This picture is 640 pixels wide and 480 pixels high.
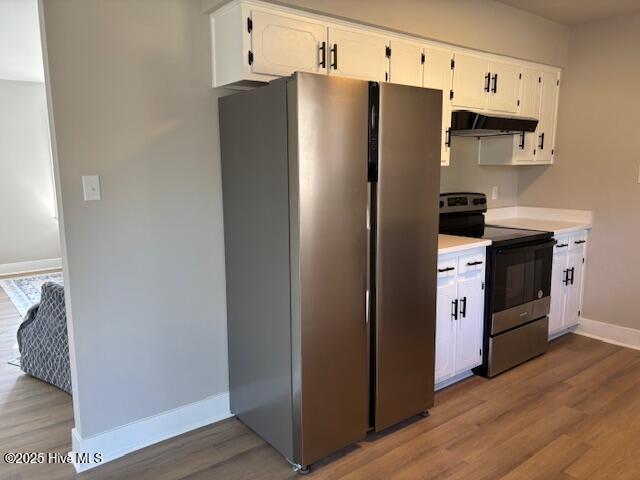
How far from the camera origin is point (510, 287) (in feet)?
10.6

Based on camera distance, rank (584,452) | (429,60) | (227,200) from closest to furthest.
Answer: (584,452) → (227,200) → (429,60)

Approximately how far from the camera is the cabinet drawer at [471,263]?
2.95 m

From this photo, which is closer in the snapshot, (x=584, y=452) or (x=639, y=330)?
(x=584, y=452)

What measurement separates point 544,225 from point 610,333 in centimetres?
104

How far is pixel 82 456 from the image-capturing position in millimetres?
2316

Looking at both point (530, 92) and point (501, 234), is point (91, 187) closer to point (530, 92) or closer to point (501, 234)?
point (501, 234)

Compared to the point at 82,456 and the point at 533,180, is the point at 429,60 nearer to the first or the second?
the point at 533,180

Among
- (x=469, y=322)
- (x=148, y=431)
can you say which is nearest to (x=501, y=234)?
(x=469, y=322)

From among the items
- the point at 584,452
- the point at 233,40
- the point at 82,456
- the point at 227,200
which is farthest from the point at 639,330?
the point at 82,456

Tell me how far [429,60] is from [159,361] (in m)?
2.41

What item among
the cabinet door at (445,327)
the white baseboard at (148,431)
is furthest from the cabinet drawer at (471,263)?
the white baseboard at (148,431)

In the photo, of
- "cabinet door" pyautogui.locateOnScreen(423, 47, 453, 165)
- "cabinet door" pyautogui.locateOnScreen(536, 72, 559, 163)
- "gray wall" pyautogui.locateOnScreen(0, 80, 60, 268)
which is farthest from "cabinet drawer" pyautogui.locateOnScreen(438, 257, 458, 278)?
"gray wall" pyautogui.locateOnScreen(0, 80, 60, 268)

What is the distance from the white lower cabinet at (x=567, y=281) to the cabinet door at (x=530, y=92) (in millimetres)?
1015

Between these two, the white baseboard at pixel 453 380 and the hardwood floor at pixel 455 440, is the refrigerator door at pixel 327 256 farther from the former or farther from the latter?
the white baseboard at pixel 453 380
